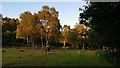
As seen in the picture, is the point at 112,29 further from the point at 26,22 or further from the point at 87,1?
the point at 26,22

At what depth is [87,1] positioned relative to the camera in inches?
747

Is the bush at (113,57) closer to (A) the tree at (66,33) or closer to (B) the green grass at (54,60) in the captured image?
(B) the green grass at (54,60)

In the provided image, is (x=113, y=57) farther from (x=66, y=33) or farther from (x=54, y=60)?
(x=66, y=33)

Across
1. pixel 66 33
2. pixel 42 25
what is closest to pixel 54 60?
pixel 42 25

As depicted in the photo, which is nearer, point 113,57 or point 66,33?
point 113,57

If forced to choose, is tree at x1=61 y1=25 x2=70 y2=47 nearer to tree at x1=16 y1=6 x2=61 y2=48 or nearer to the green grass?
tree at x1=16 y1=6 x2=61 y2=48

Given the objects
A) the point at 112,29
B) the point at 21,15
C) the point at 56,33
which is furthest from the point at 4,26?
the point at 112,29

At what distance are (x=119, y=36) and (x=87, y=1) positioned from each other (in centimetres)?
1029

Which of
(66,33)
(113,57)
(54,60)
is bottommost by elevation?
(54,60)

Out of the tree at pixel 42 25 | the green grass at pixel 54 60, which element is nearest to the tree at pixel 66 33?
the tree at pixel 42 25

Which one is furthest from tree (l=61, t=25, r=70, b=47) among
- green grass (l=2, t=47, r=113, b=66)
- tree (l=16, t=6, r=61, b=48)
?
green grass (l=2, t=47, r=113, b=66)

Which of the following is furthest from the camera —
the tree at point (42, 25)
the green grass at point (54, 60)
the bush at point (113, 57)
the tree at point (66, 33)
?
the tree at point (66, 33)

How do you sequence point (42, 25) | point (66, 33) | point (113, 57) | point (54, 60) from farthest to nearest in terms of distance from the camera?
point (66, 33)
point (42, 25)
point (54, 60)
point (113, 57)

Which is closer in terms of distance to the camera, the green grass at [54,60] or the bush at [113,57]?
the bush at [113,57]
